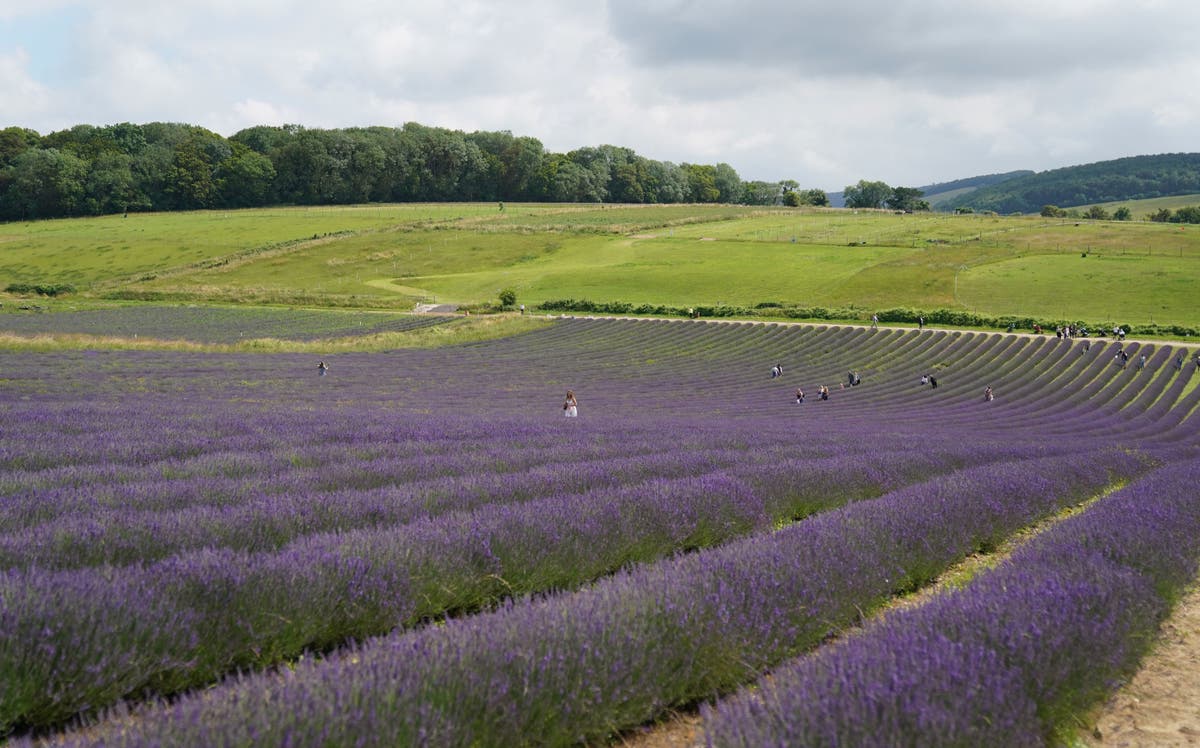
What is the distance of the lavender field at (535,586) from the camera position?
8.31ft

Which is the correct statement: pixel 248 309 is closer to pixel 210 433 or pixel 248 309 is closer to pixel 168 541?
pixel 210 433

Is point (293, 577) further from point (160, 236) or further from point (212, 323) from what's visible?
point (160, 236)

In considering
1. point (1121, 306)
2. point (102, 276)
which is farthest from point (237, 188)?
point (1121, 306)

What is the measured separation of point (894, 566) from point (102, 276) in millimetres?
84816

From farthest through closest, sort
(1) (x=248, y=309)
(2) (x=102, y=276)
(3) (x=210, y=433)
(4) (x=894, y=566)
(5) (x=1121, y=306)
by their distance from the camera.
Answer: (2) (x=102, y=276), (1) (x=248, y=309), (5) (x=1121, y=306), (3) (x=210, y=433), (4) (x=894, y=566)

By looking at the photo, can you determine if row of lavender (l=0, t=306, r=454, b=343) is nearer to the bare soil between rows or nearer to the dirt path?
the bare soil between rows

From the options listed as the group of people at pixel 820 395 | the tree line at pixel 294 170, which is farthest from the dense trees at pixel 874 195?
the group of people at pixel 820 395

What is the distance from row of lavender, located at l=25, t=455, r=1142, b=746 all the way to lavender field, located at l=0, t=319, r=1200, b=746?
0.04 feet

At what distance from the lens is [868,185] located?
15450 centimetres

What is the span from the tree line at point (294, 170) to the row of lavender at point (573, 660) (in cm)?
11746

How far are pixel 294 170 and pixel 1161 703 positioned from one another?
399 feet

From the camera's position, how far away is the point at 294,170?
369 ft

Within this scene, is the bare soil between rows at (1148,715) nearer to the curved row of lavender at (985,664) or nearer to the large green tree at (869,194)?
the curved row of lavender at (985,664)

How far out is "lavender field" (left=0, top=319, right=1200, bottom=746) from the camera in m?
2.53
